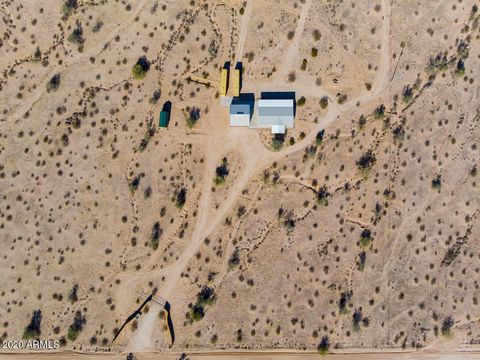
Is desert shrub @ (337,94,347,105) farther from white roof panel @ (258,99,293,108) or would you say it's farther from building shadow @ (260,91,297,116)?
white roof panel @ (258,99,293,108)

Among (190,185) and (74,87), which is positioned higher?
(74,87)

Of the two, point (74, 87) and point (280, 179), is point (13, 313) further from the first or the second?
point (280, 179)

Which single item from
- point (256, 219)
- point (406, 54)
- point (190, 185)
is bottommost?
point (256, 219)

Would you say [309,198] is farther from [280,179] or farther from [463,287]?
[463,287]

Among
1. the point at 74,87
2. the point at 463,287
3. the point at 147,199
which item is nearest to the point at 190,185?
the point at 147,199

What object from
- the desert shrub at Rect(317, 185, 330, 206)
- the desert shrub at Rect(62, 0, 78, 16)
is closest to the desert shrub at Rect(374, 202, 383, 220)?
the desert shrub at Rect(317, 185, 330, 206)

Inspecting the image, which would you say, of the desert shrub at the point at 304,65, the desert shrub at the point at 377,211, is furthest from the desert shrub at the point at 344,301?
the desert shrub at the point at 304,65

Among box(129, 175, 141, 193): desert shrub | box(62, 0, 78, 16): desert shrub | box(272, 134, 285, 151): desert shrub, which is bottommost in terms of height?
box(129, 175, 141, 193): desert shrub
